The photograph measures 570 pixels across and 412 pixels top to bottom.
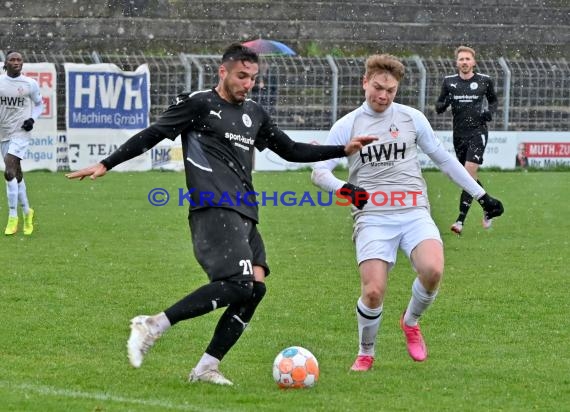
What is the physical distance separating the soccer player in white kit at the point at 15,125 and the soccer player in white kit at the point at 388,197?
26.0 feet

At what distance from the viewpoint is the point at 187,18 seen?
31.3m

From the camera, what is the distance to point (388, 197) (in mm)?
7543

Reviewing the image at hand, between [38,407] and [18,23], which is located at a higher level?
[18,23]

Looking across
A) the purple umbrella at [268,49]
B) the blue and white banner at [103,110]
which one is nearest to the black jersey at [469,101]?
the blue and white banner at [103,110]

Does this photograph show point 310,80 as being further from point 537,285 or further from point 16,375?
point 16,375

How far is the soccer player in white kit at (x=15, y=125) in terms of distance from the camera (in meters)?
14.7

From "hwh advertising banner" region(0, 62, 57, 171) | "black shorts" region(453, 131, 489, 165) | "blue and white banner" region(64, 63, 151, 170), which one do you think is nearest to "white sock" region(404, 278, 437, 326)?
"black shorts" region(453, 131, 489, 165)

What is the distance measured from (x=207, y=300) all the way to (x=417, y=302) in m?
1.71

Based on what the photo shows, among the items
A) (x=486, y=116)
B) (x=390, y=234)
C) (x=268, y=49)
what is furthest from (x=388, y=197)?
(x=268, y=49)

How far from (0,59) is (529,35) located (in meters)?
14.6

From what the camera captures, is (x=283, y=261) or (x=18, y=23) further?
(x=18, y=23)

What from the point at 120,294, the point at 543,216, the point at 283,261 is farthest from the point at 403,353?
the point at 543,216

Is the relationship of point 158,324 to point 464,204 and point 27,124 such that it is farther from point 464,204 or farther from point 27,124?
point 464,204

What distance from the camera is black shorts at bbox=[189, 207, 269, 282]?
657cm
